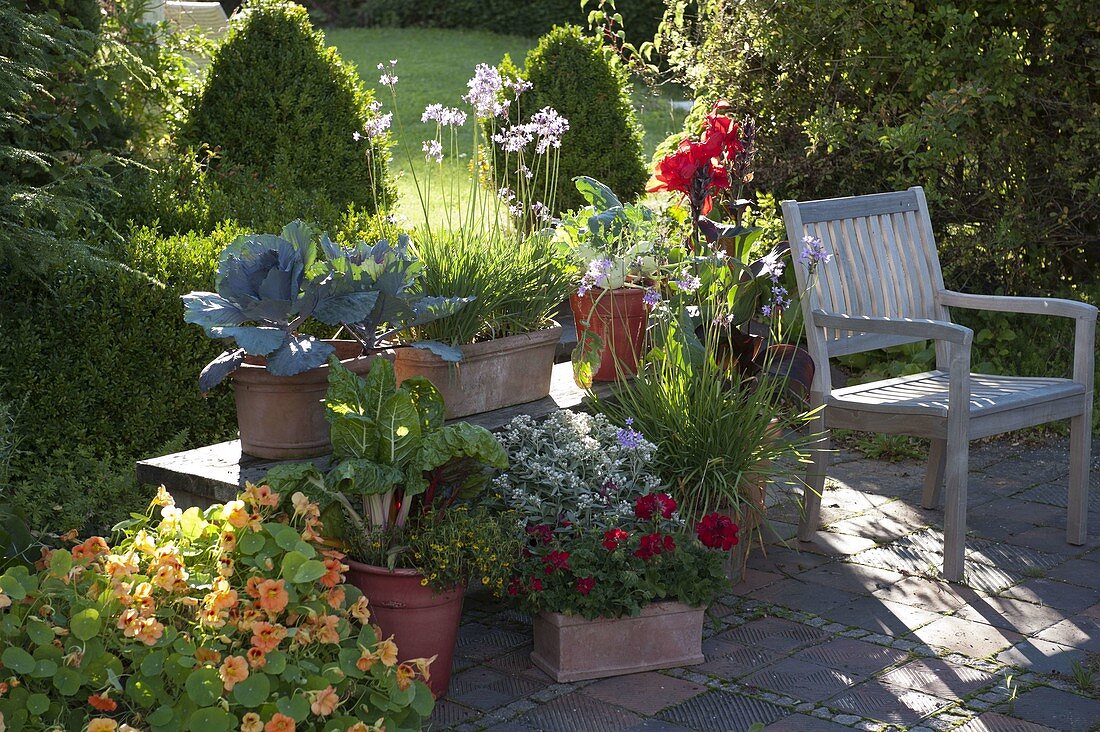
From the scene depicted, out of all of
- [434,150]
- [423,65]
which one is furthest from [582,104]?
[423,65]

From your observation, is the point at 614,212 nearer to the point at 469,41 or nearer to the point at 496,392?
the point at 496,392

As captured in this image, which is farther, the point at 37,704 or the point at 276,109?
the point at 276,109

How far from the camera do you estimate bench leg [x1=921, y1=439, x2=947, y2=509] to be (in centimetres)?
420

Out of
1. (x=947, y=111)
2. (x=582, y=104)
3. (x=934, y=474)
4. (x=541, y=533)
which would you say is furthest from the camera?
(x=582, y=104)

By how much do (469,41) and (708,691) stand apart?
17.1 meters

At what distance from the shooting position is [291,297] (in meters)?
2.91

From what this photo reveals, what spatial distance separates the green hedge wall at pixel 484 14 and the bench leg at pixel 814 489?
14337mm

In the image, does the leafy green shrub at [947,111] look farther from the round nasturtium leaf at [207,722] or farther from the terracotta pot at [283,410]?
the round nasturtium leaf at [207,722]

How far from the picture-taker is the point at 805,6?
5.57 meters

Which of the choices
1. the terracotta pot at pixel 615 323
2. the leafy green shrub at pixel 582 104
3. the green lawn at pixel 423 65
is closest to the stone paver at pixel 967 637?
the terracotta pot at pixel 615 323

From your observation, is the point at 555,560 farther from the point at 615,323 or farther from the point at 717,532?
the point at 615,323

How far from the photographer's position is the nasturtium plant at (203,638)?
224 centimetres

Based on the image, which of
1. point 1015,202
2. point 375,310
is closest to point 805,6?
point 1015,202

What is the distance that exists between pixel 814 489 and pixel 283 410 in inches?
67.1
